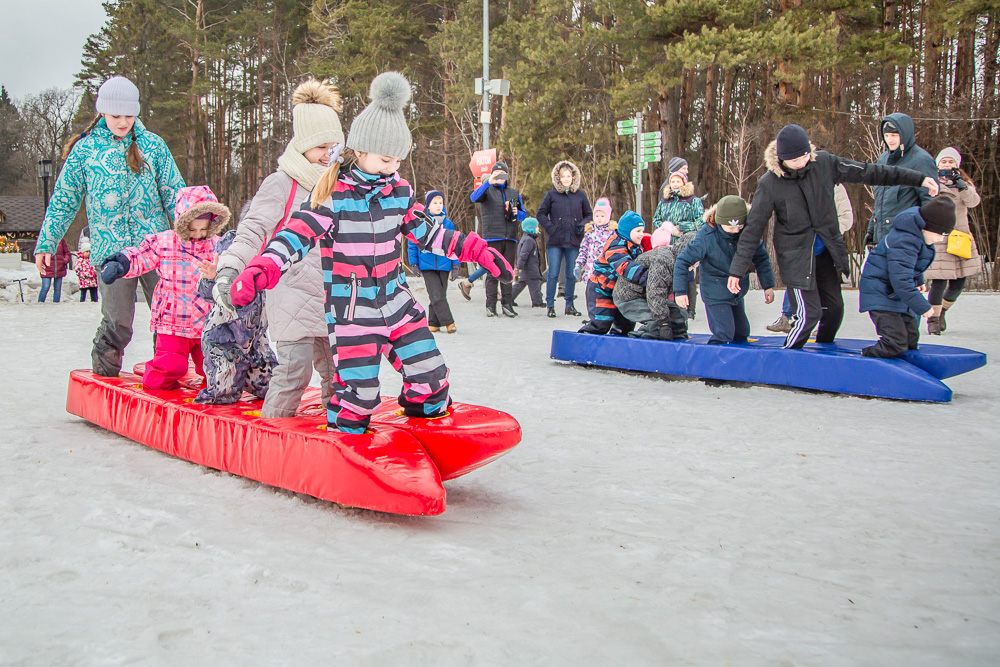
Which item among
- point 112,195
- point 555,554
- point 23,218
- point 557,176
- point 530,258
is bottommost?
point 555,554

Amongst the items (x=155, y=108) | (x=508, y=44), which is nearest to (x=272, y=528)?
(x=508, y=44)

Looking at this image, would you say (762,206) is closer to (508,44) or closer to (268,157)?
(508,44)

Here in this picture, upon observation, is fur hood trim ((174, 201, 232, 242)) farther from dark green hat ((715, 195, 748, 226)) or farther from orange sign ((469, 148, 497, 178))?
orange sign ((469, 148, 497, 178))

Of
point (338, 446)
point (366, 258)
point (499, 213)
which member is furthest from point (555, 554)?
point (499, 213)

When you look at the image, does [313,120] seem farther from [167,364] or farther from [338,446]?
[167,364]

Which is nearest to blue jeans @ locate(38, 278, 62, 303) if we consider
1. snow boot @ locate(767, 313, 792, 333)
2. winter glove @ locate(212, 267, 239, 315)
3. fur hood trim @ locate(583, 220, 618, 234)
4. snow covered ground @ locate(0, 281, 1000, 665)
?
fur hood trim @ locate(583, 220, 618, 234)

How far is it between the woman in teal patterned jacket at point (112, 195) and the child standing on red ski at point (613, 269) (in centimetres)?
383

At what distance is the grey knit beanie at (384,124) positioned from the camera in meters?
3.23

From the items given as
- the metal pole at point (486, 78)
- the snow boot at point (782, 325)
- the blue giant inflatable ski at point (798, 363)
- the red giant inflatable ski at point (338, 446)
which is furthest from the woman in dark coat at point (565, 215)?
the metal pole at point (486, 78)

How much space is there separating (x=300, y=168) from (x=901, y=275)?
408cm

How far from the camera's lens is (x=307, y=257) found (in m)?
3.74

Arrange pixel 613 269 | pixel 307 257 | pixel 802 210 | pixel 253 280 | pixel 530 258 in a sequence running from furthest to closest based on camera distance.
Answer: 1. pixel 530 258
2. pixel 613 269
3. pixel 802 210
4. pixel 307 257
5. pixel 253 280

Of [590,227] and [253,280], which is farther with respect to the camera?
[590,227]

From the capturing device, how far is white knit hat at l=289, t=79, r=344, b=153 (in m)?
3.76
